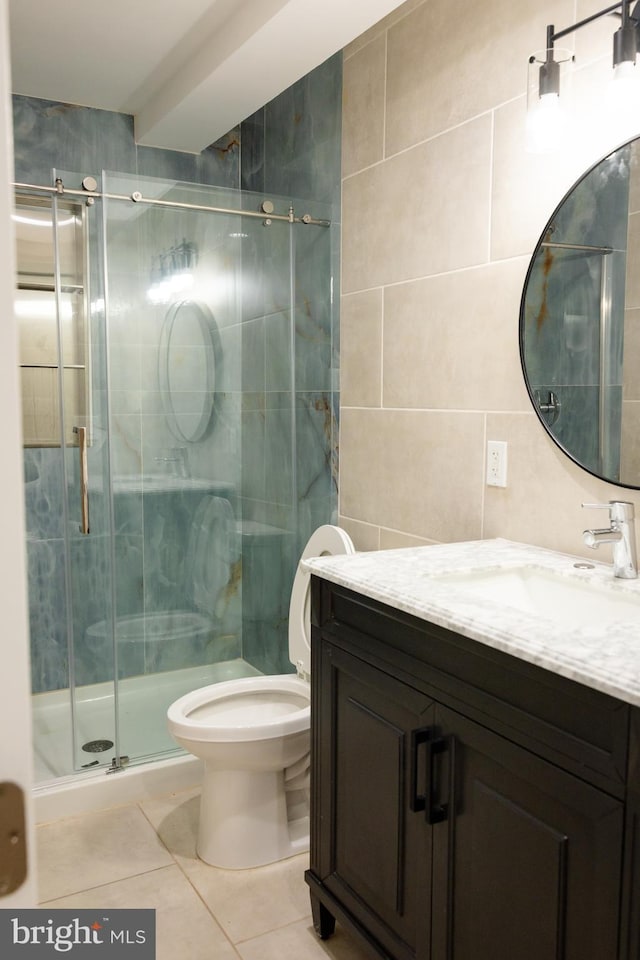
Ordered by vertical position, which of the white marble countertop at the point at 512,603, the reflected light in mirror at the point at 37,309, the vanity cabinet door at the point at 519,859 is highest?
the reflected light in mirror at the point at 37,309

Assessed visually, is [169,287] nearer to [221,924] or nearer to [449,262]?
[449,262]

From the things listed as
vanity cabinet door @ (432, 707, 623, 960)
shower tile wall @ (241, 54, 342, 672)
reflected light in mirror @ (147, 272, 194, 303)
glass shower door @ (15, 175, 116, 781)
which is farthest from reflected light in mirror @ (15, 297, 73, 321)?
vanity cabinet door @ (432, 707, 623, 960)

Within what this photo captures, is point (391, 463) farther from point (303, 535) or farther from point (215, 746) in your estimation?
point (215, 746)

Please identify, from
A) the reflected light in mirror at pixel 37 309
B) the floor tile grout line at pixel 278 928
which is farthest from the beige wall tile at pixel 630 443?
the reflected light in mirror at pixel 37 309

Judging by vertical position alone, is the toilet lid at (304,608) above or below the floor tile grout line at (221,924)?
above

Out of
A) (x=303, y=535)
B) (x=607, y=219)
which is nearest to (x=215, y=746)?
(x=303, y=535)

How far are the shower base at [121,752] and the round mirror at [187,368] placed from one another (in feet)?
2.82

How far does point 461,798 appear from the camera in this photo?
137 centimetres

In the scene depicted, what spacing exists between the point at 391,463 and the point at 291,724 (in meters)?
0.83

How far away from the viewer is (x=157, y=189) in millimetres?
2445

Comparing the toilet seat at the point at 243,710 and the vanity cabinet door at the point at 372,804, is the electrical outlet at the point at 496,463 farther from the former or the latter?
the toilet seat at the point at 243,710

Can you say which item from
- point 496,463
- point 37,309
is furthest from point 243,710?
point 37,309

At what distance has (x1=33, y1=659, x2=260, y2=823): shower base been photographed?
245cm

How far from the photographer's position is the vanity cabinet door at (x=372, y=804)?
1484 millimetres
